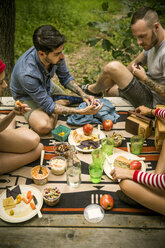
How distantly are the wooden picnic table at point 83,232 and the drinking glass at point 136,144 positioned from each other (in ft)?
2.79

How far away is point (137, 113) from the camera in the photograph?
3.12 m

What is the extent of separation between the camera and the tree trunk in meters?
3.72

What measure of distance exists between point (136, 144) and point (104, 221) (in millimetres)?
1010

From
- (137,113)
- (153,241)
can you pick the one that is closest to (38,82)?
(137,113)

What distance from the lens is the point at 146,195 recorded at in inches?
81.4

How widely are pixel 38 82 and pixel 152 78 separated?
1.54 meters

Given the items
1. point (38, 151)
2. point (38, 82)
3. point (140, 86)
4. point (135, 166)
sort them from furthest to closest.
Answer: point (140, 86), point (38, 82), point (38, 151), point (135, 166)

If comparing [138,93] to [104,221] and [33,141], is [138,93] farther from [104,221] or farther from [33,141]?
[104,221]

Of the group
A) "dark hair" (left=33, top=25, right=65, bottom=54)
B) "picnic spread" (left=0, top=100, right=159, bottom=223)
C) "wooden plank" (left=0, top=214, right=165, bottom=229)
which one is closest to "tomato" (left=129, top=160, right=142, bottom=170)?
"picnic spread" (left=0, top=100, right=159, bottom=223)

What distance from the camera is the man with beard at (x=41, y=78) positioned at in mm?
2748

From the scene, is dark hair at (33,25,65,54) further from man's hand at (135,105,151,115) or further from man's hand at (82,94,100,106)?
man's hand at (135,105,151,115)

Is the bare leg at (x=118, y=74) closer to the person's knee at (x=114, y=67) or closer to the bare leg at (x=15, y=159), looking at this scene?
the person's knee at (x=114, y=67)

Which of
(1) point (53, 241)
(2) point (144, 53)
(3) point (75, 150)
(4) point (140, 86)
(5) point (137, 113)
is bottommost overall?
(1) point (53, 241)

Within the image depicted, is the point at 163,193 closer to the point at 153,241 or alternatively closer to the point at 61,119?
the point at 153,241
